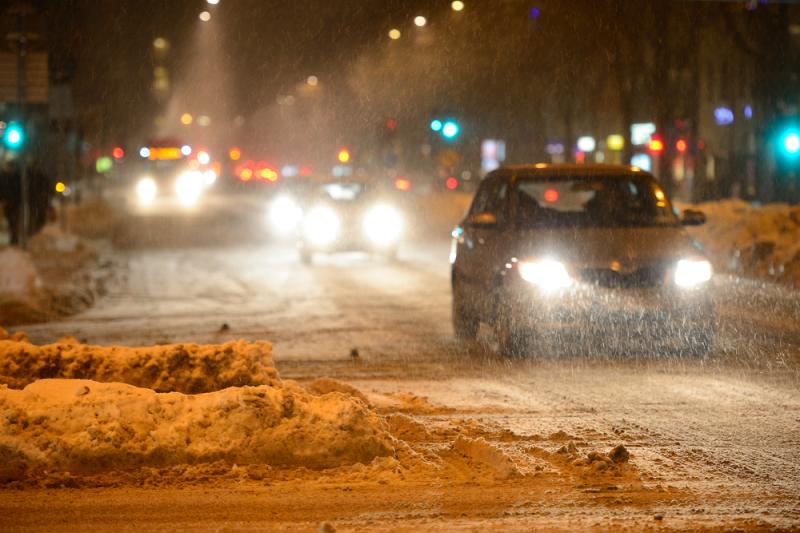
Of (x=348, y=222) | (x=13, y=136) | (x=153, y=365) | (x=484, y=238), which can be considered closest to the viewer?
(x=153, y=365)

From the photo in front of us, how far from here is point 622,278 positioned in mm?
10938

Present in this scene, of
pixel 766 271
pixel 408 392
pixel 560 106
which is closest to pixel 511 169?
pixel 408 392

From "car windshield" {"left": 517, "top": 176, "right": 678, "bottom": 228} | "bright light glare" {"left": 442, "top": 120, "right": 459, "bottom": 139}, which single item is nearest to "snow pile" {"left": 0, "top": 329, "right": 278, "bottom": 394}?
"car windshield" {"left": 517, "top": 176, "right": 678, "bottom": 228}

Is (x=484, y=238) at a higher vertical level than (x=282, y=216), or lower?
lower

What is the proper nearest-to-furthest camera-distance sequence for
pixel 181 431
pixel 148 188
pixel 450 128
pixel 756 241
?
pixel 181 431, pixel 756 241, pixel 450 128, pixel 148 188

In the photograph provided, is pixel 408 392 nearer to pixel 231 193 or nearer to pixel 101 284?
pixel 101 284

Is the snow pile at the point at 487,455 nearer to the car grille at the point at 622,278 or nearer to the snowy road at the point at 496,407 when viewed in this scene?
the snowy road at the point at 496,407

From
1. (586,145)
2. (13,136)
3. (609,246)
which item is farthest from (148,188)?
(609,246)

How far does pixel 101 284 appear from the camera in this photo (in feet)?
62.5

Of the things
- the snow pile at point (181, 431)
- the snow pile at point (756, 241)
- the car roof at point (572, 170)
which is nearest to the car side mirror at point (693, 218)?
the car roof at point (572, 170)

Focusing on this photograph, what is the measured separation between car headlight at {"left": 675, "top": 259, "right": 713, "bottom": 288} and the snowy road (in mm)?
690

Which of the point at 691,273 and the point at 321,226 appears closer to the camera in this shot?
the point at 691,273

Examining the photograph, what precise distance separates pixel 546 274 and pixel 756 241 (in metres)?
10.4

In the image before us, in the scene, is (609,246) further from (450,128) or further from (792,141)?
(450,128)
